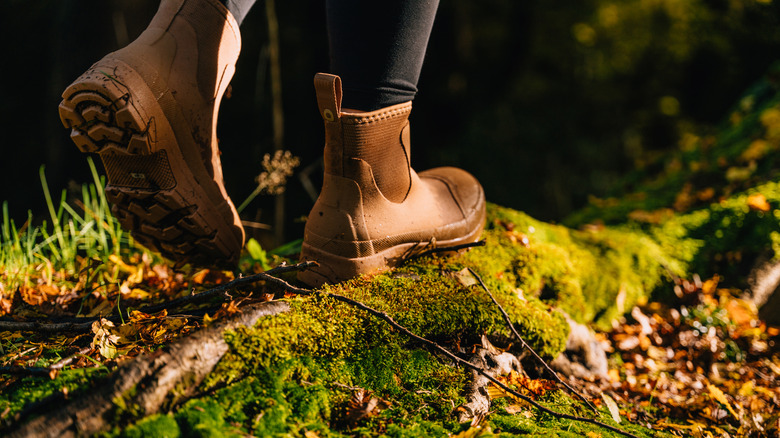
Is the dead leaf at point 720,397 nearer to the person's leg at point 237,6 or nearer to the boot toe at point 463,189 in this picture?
the boot toe at point 463,189

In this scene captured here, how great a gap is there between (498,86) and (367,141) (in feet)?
31.4

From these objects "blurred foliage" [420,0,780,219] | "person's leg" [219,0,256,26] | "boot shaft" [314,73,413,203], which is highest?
"person's leg" [219,0,256,26]

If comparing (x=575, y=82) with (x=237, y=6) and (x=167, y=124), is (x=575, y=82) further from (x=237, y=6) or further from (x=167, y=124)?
(x=167, y=124)

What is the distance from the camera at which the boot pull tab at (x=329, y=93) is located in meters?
1.57

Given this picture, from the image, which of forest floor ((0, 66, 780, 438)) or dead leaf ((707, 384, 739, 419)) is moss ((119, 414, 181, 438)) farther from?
dead leaf ((707, 384, 739, 419))

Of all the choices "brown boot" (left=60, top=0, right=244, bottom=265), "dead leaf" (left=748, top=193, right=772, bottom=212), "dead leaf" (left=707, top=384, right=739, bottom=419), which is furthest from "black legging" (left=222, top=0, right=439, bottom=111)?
"dead leaf" (left=748, top=193, right=772, bottom=212)

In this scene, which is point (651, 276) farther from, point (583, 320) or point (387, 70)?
point (387, 70)

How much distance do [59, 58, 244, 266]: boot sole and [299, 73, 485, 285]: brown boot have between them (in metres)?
0.51

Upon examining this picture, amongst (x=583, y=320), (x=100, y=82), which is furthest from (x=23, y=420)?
(x=583, y=320)

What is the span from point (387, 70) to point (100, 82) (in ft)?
3.36

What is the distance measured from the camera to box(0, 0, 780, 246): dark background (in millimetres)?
6578

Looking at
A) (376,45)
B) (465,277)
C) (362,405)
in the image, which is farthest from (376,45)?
(362,405)

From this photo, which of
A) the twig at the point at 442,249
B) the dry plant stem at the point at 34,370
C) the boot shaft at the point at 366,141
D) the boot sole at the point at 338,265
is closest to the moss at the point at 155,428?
the dry plant stem at the point at 34,370

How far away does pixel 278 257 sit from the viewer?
7.95 ft
